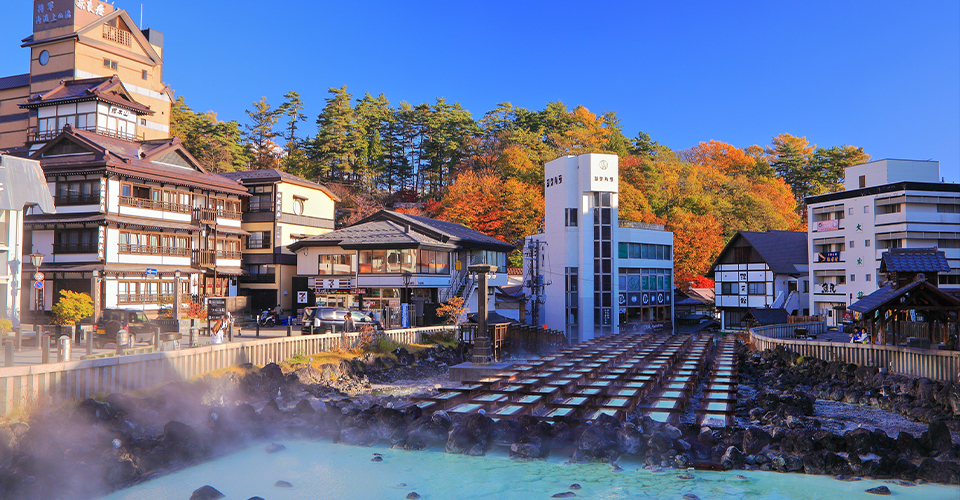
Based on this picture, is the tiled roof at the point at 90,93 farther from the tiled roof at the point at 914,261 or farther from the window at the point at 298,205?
the tiled roof at the point at 914,261

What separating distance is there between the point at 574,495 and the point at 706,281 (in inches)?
2274

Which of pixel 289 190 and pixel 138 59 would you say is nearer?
pixel 289 190

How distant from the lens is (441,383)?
23.6m

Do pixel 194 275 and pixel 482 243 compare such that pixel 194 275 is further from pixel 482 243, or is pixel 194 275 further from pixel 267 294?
pixel 482 243

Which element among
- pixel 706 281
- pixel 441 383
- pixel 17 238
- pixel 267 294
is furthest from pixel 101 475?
pixel 706 281

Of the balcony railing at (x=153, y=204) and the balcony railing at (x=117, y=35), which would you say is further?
the balcony railing at (x=117, y=35)

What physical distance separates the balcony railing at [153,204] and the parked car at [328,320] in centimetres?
1395

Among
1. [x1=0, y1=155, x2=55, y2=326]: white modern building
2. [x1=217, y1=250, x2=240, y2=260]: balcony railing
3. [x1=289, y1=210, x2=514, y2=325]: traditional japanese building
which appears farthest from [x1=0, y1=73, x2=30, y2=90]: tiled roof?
[x1=0, y1=155, x2=55, y2=326]: white modern building

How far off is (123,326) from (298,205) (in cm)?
2311

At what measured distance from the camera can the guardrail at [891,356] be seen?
20000mm

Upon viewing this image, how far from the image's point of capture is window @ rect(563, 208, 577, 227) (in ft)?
144

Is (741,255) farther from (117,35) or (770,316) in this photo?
(117,35)

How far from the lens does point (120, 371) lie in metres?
15.4

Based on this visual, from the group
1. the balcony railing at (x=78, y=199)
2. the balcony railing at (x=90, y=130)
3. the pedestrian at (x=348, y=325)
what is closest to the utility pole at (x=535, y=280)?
the pedestrian at (x=348, y=325)
